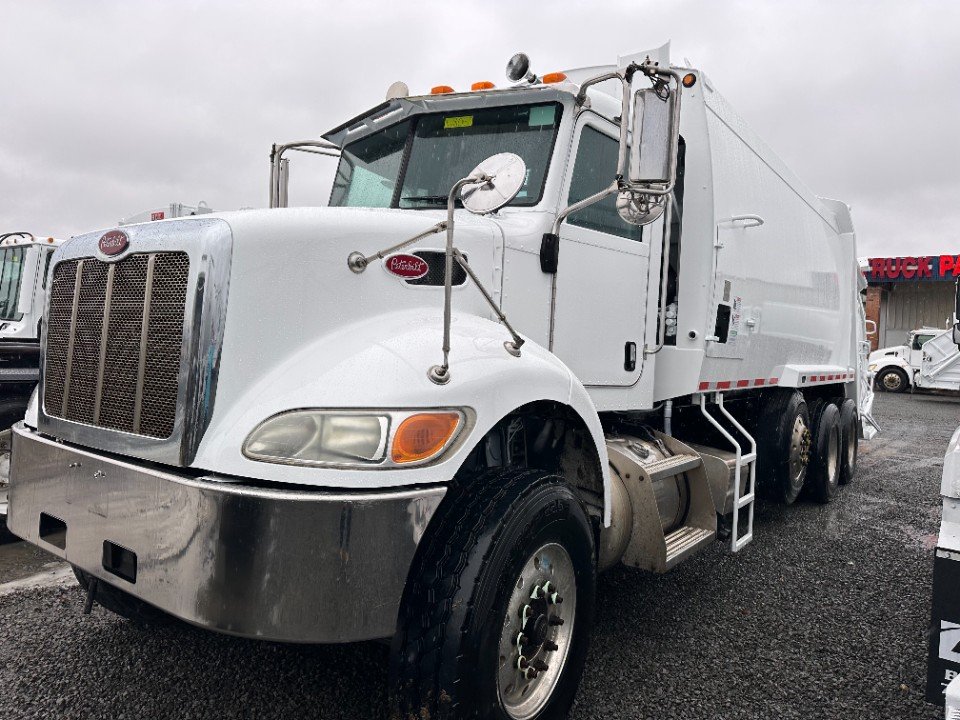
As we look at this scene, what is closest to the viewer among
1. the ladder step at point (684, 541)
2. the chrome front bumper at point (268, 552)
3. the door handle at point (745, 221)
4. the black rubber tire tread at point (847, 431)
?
the chrome front bumper at point (268, 552)

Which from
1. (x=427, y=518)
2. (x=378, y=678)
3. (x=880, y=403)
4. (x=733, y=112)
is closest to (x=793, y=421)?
(x=733, y=112)

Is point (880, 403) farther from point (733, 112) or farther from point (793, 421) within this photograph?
point (733, 112)

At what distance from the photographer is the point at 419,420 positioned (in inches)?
83.5

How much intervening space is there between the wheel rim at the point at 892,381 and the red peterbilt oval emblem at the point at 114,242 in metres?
24.6

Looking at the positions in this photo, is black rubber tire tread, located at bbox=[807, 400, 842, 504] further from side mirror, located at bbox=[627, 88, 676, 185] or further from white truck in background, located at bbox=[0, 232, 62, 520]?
white truck in background, located at bbox=[0, 232, 62, 520]

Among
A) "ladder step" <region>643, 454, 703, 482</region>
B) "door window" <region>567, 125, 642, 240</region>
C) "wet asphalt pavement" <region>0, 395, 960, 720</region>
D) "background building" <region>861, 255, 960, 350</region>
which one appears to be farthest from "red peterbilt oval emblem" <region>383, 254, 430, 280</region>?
"background building" <region>861, 255, 960, 350</region>

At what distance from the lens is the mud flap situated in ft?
8.28

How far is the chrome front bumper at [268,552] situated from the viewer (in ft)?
6.36

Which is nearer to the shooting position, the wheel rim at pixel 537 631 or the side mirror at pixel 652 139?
the wheel rim at pixel 537 631

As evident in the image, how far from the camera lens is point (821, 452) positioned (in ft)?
20.5

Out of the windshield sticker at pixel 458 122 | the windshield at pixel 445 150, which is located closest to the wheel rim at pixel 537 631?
the windshield at pixel 445 150

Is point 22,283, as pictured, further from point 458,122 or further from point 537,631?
point 537,631

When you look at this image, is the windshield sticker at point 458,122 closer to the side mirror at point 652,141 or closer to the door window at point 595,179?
the door window at point 595,179

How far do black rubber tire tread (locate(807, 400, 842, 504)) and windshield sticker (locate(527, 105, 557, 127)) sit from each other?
167 inches
